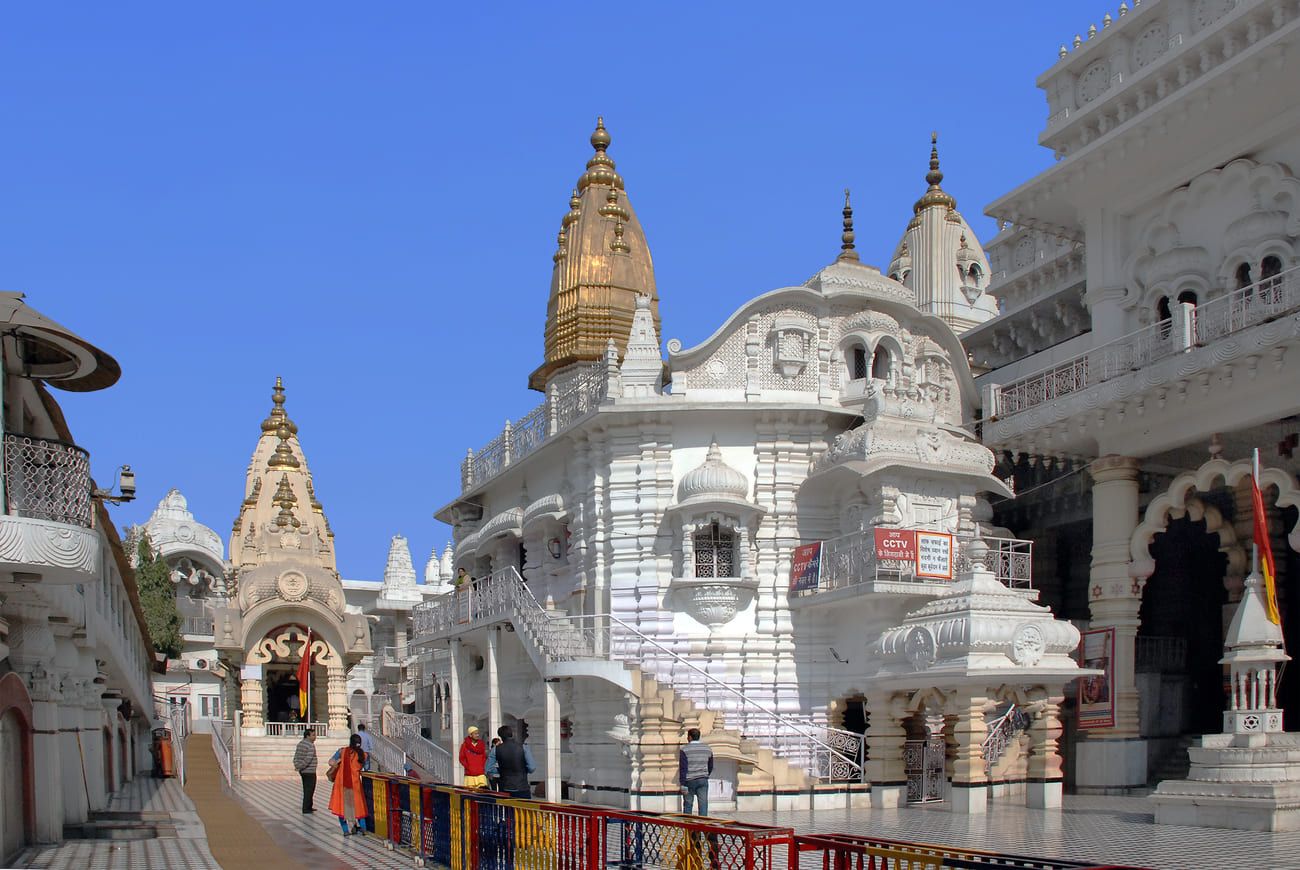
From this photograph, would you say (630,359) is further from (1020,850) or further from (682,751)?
(1020,850)

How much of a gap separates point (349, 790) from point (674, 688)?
22.7ft

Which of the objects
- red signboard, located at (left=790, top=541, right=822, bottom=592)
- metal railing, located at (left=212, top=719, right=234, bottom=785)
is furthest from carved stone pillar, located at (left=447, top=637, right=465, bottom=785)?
red signboard, located at (left=790, top=541, right=822, bottom=592)

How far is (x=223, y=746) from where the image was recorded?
115 ft

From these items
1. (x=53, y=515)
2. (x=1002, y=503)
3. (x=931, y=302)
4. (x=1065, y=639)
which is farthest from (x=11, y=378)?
(x=931, y=302)

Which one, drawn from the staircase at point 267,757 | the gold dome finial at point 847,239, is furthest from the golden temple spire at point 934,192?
the staircase at point 267,757

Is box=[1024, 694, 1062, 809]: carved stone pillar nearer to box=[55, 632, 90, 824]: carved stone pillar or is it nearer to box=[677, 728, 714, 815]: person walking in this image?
box=[677, 728, 714, 815]: person walking

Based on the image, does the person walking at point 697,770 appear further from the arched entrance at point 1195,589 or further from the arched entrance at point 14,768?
the arched entrance at point 1195,589

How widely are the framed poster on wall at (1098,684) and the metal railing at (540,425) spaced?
9.62 meters

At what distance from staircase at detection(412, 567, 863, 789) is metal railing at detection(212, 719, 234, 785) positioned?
889cm

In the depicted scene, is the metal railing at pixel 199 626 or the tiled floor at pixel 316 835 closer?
the tiled floor at pixel 316 835

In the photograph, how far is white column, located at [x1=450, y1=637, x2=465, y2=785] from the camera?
29.1 m

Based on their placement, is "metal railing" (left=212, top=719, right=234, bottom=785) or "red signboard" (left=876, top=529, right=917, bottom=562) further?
"metal railing" (left=212, top=719, right=234, bottom=785)

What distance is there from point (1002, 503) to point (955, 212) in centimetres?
1684

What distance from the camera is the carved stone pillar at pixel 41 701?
16094mm
